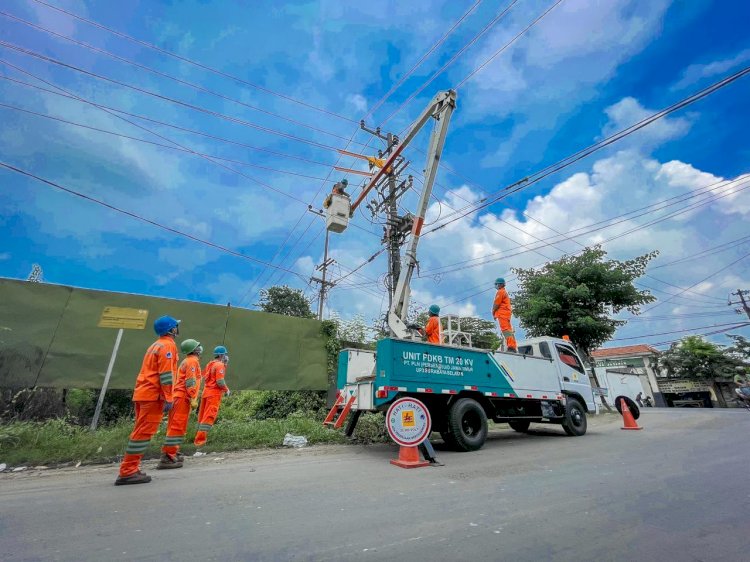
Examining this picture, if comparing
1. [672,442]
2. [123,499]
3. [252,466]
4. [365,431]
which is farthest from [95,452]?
[672,442]

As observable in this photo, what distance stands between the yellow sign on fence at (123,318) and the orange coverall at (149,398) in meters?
4.36

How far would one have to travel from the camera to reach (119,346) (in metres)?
7.39

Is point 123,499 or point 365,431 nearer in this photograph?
point 123,499

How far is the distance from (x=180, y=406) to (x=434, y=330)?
16.1 feet

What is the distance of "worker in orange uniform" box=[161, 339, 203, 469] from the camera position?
476cm

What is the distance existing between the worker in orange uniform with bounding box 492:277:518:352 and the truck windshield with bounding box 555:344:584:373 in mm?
1232

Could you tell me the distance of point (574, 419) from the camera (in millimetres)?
8211

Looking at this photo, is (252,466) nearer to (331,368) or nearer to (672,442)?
(331,368)

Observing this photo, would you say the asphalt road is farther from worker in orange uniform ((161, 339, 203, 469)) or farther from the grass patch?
the grass patch

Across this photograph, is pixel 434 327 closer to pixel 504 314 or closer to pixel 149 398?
pixel 504 314

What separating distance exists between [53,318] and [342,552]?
7.72 m

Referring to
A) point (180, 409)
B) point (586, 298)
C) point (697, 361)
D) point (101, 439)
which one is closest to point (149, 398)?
point (180, 409)

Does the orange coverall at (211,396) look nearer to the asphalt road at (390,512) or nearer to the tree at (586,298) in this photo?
the asphalt road at (390,512)

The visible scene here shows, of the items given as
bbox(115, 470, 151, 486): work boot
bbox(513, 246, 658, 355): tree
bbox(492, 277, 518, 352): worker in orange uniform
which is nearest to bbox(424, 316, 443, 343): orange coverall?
bbox(492, 277, 518, 352): worker in orange uniform
